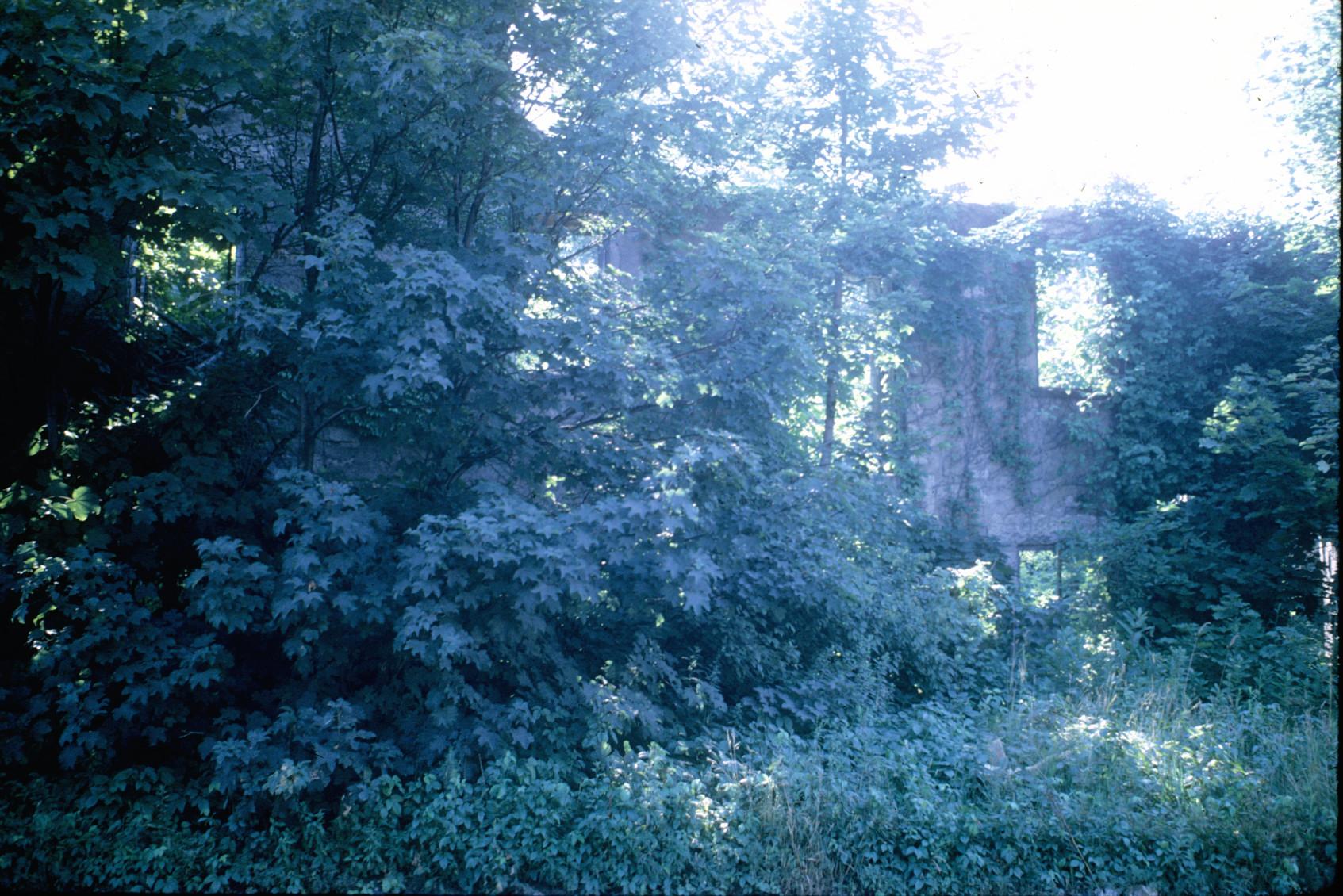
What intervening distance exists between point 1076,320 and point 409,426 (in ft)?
36.0

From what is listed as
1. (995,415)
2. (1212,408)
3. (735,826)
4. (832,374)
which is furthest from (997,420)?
(735,826)

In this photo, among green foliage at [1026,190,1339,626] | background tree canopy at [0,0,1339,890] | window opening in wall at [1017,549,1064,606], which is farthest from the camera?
window opening in wall at [1017,549,1064,606]

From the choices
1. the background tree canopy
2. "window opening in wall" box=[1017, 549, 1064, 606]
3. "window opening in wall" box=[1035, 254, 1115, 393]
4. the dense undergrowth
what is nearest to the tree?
the background tree canopy

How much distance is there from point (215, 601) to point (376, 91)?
144 inches

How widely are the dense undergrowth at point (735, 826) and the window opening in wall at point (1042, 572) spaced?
5647mm

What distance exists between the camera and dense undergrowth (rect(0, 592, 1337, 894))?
16.5 feet

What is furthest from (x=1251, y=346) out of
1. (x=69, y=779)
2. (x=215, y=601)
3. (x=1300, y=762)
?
(x=69, y=779)

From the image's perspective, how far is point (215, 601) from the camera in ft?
17.6

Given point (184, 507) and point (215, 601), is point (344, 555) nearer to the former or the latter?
point (215, 601)

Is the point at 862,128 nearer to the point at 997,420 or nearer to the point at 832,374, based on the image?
the point at 832,374

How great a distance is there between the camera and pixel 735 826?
17.1ft

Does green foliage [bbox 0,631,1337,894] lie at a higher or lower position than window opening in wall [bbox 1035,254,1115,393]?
lower

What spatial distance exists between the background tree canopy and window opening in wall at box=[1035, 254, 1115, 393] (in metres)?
6.05

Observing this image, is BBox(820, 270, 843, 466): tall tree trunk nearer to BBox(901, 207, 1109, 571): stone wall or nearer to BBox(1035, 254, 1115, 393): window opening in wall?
BBox(901, 207, 1109, 571): stone wall
